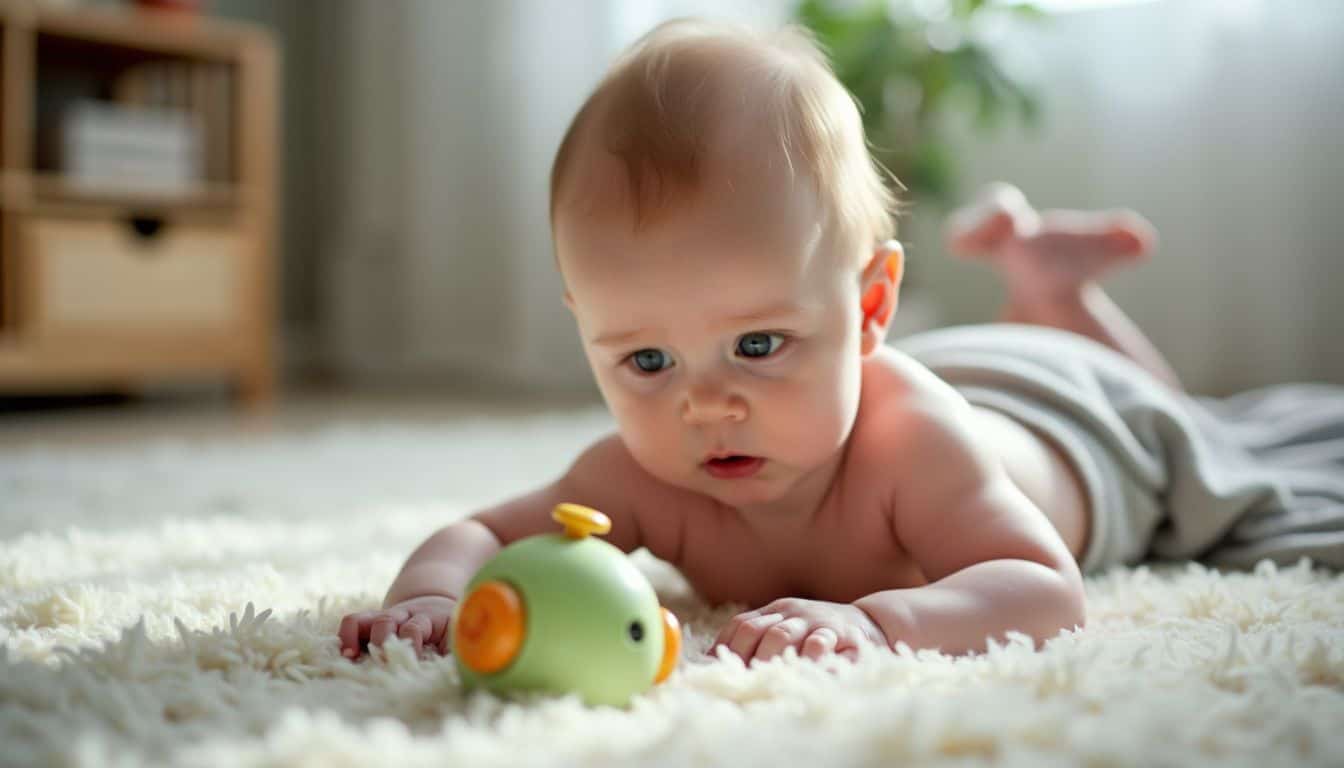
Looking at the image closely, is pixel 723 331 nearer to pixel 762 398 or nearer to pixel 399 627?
pixel 762 398

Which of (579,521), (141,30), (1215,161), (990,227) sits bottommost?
(579,521)

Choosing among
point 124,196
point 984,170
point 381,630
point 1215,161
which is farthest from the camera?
point 984,170

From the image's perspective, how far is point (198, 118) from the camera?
8.22 ft

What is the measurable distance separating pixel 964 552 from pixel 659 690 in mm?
230

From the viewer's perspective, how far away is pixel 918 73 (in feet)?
7.32

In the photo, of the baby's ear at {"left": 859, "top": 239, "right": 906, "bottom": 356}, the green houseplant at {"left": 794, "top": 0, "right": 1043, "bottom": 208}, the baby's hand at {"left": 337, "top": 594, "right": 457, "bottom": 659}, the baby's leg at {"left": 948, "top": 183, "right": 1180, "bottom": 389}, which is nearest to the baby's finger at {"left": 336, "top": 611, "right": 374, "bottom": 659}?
the baby's hand at {"left": 337, "top": 594, "right": 457, "bottom": 659}

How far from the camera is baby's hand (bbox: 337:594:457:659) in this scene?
65 cm

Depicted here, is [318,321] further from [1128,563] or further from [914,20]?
[1128,563]

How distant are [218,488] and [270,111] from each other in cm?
139

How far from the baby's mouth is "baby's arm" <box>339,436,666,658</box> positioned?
0.38ft

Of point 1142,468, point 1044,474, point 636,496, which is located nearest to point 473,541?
point 636,496

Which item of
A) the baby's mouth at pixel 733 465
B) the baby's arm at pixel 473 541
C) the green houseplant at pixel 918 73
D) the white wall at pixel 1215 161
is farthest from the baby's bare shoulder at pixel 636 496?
the white wall at pixel 1215 161

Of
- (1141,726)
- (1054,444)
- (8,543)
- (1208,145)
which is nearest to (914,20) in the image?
(1208,145)

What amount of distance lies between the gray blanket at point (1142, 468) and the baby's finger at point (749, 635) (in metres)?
0.41
